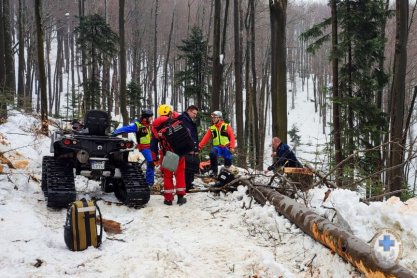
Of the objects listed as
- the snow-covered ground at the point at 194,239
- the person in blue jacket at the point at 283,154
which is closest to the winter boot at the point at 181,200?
the snow-covered ground at the point at 194,239

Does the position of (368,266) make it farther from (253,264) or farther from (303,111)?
(303,111)

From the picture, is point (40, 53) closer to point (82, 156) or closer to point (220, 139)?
point (220, 139)

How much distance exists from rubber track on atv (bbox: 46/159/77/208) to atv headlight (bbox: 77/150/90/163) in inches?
15.3

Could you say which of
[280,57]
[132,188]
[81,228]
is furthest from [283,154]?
[81,228]

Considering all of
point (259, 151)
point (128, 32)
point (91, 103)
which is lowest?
point (259, 151)

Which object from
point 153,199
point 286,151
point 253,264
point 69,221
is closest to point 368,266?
point 253,264

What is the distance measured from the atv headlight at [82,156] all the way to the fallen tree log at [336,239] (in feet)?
11.5

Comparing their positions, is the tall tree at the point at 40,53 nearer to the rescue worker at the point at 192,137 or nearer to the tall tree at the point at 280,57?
the rescue worker at the point at 192,137

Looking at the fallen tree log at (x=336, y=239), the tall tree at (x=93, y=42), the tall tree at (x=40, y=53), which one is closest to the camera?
the fallen tree log at (x=336, y=239)

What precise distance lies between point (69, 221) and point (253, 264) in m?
2.44

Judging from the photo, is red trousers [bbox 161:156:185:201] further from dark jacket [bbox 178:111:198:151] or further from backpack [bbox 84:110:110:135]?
backpack [bbox 84:110:110:135]

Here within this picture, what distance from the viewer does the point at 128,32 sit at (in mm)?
46406

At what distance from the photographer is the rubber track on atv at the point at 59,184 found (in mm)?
6703

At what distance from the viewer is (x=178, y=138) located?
780 centimetres
